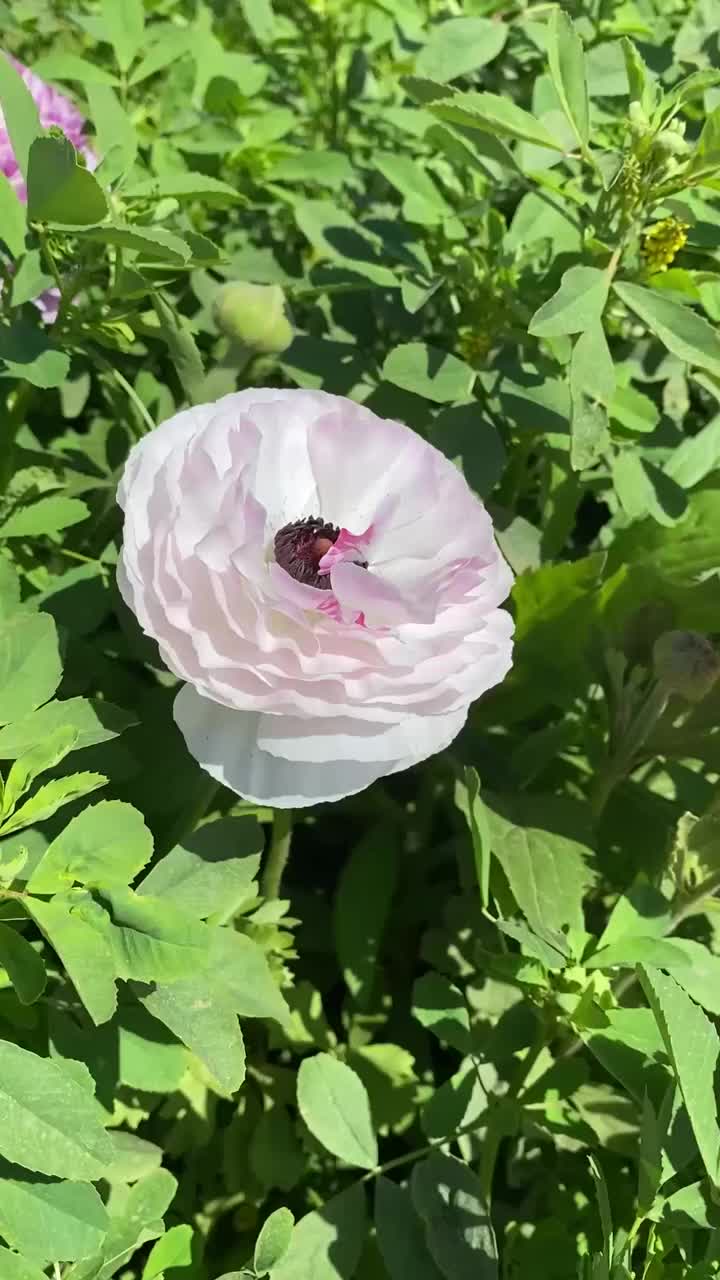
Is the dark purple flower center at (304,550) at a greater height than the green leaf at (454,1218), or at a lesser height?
greater

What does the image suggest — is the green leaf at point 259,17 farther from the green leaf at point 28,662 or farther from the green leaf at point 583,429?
the green leaf at point 28,662

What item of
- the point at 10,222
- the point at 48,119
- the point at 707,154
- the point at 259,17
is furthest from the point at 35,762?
the point at 259,17

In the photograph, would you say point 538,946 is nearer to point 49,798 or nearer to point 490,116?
point 49,798

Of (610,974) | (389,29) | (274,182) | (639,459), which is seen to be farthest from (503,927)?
(389,29)

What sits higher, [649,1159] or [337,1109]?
[649,1159]

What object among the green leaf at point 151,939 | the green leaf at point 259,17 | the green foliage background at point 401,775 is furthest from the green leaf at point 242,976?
the green leaf at point 259,17

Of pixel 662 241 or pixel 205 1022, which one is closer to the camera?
pixel 205 1022

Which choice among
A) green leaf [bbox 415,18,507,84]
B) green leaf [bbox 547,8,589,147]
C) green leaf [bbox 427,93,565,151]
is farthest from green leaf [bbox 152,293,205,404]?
green leaf [bbox 415,18,507,84]

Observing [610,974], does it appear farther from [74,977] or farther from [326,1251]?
[74,977]
